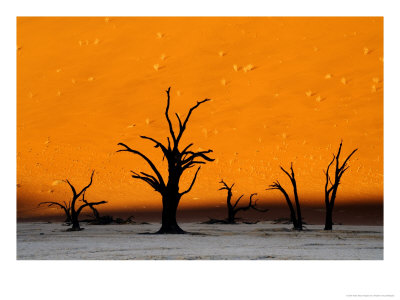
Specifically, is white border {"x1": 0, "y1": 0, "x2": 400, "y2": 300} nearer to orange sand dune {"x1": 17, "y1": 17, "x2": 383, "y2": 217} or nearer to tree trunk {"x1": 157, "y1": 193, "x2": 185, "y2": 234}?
orange sand dune {"x1": 17, "y1": 17, "x2": 383, "y2": 217}

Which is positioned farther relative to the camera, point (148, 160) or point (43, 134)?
point (148, 160)

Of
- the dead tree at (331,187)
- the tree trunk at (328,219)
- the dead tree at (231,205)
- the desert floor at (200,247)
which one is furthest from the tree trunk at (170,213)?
the tree trunk at (328,219)

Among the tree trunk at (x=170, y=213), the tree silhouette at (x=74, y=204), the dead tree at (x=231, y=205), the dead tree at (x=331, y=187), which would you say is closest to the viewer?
the tree silhouette at (x=74, y=204)
